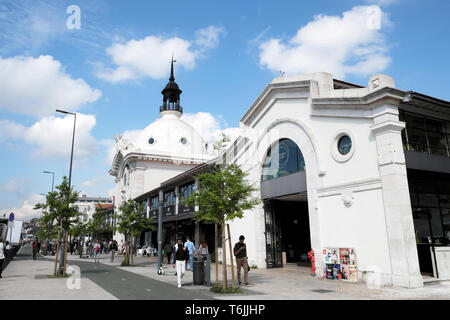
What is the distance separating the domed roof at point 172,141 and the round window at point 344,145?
3334 centimetres

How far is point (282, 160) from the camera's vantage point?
57.2 feet

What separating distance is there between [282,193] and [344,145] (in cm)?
438

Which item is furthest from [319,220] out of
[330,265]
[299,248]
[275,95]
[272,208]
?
[299,248]

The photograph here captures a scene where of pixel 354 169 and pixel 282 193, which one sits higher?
pixel 354 169

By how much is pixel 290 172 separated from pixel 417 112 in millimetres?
6223

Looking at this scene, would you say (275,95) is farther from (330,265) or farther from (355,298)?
(355,298)

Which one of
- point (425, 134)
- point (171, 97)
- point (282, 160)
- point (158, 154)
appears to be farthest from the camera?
point (171, 97)

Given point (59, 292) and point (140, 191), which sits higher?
point (140, 191)

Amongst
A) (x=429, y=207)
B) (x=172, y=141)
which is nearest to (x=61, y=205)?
(x=429, y=207)

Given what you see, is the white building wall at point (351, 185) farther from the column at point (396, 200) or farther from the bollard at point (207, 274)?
the bollard at point (207, 274)

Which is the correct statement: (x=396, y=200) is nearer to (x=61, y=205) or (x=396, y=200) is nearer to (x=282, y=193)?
(x=282, y=193)

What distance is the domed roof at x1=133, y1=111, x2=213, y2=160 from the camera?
45.8 metres

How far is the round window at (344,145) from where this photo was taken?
13.4m

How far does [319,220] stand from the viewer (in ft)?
46.4
